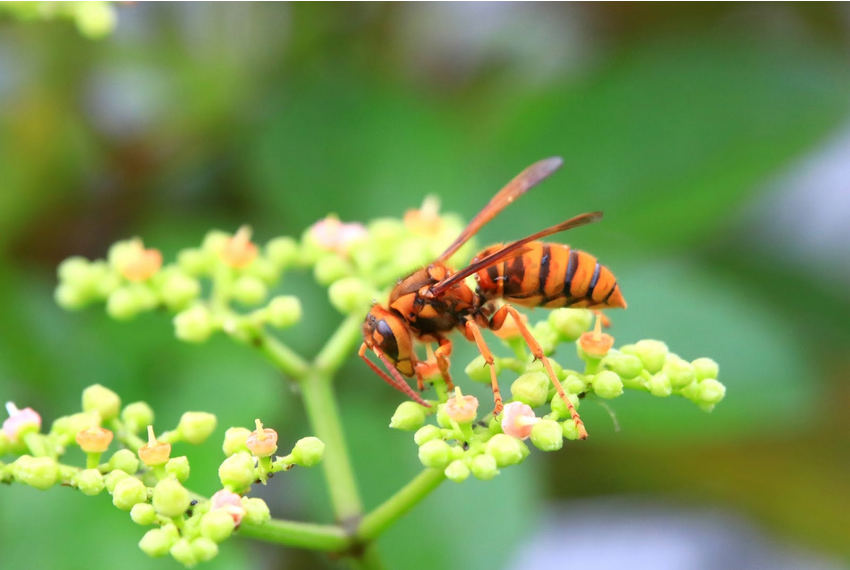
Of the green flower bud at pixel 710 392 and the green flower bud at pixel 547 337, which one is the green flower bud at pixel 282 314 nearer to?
the green flower bud at pixel 547 337

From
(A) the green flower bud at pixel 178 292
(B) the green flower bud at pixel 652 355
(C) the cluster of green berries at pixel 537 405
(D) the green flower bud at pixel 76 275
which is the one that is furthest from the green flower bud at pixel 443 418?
(D) the green flower bud at pixel 76 275

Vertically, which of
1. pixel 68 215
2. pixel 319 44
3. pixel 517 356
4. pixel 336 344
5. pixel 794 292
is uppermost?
pixel 319 44

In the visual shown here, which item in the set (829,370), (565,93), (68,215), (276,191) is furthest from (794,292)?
(68,215)

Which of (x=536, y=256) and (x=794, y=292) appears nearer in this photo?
(x=536, y=256)

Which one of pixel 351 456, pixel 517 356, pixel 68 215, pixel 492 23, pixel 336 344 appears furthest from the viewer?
pixel 492 23

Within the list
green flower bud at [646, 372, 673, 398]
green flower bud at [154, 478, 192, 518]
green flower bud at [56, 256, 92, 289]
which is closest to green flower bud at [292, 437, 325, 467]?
green flower bud at [154, 478, 192, 518]

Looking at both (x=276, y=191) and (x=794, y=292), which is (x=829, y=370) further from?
(x=276, y=191)

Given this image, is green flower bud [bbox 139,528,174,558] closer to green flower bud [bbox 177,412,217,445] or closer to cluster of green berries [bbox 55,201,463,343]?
green flower bud [bbox 177,412,217,445]
